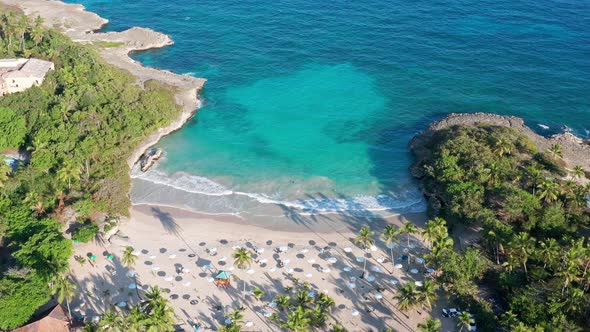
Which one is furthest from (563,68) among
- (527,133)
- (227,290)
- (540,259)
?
(227,290)

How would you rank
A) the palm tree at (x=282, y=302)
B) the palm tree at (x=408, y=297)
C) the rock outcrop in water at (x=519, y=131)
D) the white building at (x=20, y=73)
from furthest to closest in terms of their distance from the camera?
the white building at (x=20, y=73) < the rock outcrop in water at (x=519, y=131) < the palm tree at (x=282, y=302) < the palm tree at (x=408, y=297)

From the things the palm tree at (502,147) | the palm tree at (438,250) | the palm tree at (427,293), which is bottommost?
the palm tree at (427,293)

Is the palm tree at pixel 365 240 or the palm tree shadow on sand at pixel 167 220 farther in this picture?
the palm tree shadow on sand at pixel 167 220

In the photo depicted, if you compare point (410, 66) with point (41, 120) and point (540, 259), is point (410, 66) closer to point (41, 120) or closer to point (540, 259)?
point (540, 259)

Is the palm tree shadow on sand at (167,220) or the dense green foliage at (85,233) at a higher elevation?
the dense green foliage at (85,233)

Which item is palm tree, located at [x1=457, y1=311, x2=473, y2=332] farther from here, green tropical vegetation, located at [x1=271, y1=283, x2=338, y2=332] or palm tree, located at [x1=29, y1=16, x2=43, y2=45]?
palm tree, located at [x1=29, y1=16, x2=43, y2=45]

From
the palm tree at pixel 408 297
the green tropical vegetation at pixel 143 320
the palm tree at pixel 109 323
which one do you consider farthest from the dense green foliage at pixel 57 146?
the palm tree at pixel 408 297

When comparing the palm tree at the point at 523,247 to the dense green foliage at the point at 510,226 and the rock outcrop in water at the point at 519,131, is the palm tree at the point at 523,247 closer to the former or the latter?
the dense green foliage at the point at 510,226
